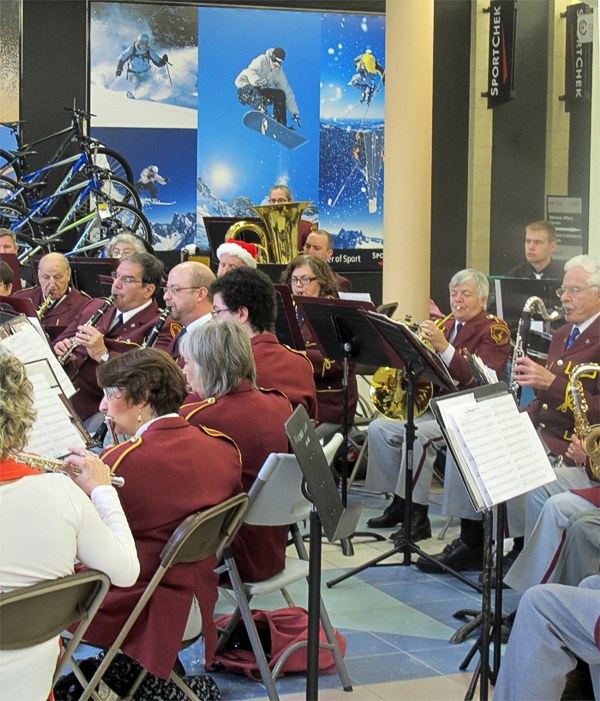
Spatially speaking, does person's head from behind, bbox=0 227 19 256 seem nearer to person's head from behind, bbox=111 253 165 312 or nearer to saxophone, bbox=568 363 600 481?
person's head from behind, bbox=111 253 165 312

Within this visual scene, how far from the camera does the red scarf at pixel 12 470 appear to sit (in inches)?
88.8

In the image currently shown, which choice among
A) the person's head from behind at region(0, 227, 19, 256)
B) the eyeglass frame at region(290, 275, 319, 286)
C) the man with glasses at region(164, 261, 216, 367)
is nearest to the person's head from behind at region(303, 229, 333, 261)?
the eyeglass frame at region(290, 275, 319, 286)

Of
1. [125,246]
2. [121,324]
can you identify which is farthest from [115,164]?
[121,324]

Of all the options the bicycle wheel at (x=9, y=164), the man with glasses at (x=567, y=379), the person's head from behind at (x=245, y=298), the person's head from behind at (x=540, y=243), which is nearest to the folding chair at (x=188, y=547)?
the person's head from behind at (x=245, y=298)

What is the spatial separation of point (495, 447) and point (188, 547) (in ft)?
3.00

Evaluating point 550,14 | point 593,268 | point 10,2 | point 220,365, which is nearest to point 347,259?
point 550,14

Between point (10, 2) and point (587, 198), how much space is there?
6029 mm

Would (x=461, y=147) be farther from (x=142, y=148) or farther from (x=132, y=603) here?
(x=132, y=603)

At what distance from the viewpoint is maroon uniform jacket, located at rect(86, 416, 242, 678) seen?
9.36ft

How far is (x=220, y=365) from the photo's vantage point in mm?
3436

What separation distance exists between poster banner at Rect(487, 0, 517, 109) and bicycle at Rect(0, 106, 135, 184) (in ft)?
12.6

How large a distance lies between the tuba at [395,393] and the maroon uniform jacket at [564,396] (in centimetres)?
83

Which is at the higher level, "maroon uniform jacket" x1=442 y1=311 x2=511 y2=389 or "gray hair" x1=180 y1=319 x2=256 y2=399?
"gray hair" x1=180 y1=319 x2=256 y2=399

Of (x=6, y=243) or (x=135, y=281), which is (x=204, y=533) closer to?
(x=135, y=281)
